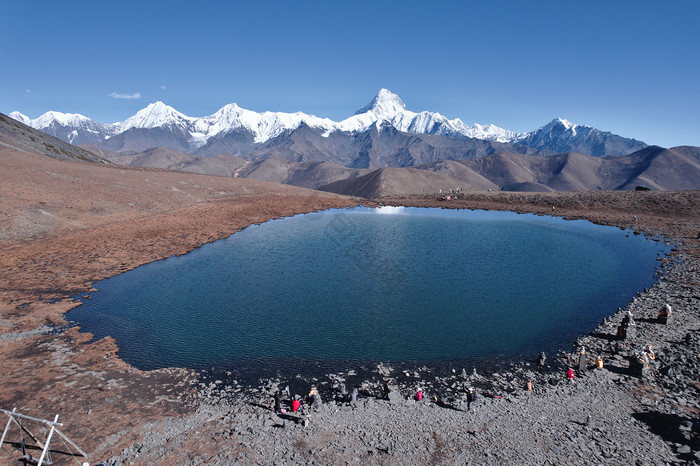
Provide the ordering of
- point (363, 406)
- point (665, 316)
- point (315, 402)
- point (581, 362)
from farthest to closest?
1. point (665, 316)
2. point (581, 362)
3. point (363, 406)
4. point (315, 402)

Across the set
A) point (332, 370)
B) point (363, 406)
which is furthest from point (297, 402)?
point (332, 370)

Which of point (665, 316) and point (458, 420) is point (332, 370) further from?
point (665, 316)

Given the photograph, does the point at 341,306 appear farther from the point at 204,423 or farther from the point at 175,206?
the point at 175,206

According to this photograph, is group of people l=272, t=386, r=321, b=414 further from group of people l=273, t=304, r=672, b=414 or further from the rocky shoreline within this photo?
the rocky shoreline

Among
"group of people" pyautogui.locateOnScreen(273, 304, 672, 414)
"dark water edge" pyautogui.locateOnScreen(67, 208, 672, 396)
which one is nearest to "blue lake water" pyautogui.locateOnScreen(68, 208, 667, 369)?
"dark water edge" pyautogui.locateOnScreen(67, 208, 672, 396)

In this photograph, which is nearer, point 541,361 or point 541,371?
point 541,371
